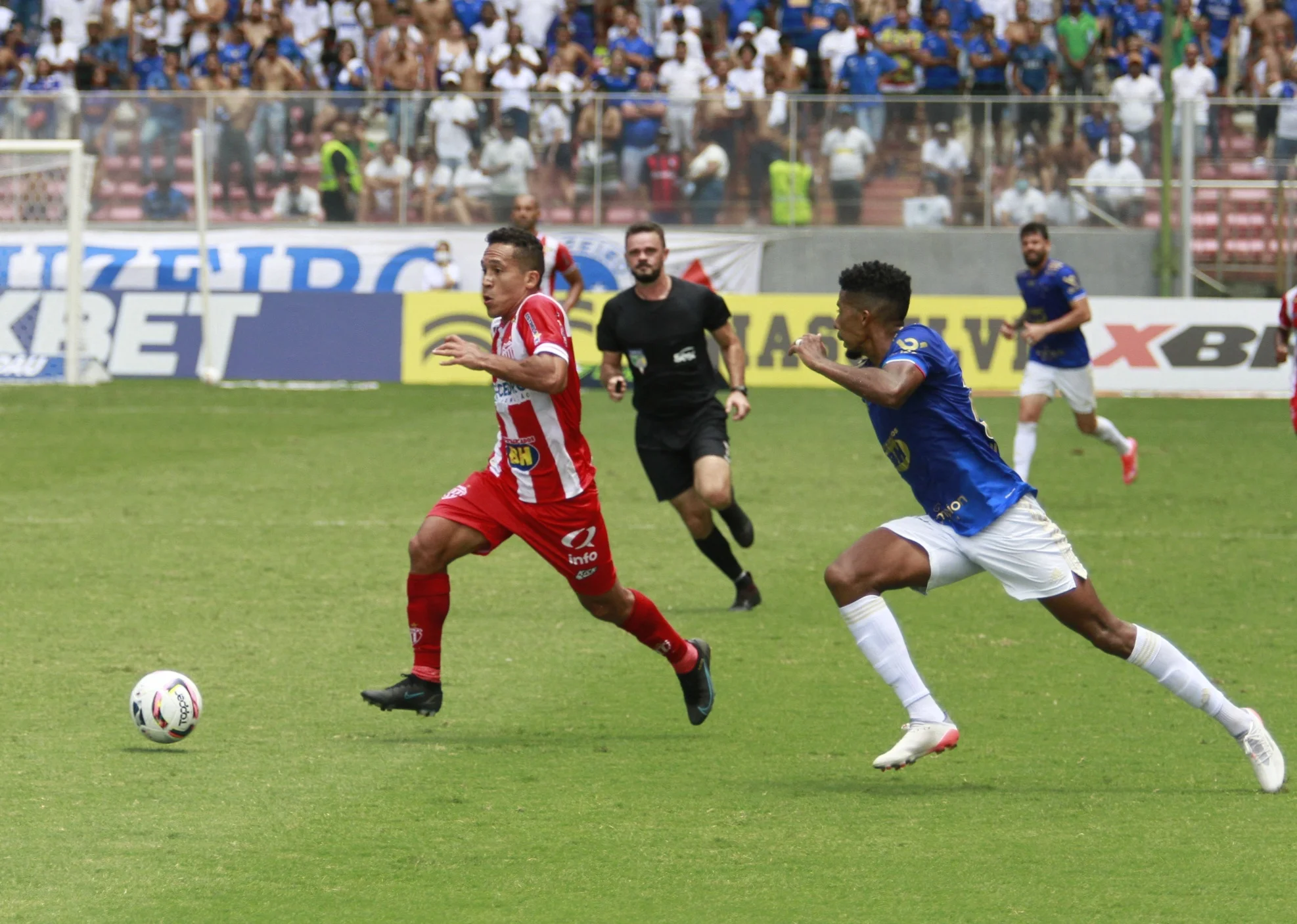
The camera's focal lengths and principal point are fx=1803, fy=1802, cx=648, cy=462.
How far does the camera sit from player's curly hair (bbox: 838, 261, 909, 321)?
20.8 ft

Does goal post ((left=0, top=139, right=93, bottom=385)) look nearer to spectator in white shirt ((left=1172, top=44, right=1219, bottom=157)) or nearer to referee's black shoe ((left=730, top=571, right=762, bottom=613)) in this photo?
referee's black shoe ((left=730, top=571, right=762, bottom=613))

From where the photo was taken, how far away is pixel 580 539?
7.20 meters

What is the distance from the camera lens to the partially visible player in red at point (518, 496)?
279 inches

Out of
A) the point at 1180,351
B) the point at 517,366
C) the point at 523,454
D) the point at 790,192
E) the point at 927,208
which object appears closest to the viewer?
the point at 517,366

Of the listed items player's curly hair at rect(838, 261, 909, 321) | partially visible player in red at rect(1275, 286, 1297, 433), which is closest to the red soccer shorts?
player's curly hair at rect(838, 261, 909, 321)

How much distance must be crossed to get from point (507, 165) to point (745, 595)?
17.8m

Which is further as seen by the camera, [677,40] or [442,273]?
[677,40]

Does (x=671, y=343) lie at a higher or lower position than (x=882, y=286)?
lower

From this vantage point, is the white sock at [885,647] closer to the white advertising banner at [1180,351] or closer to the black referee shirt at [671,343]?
the black referee shirt at [671,343]

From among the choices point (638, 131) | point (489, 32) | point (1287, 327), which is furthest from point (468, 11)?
point (1287, 327)

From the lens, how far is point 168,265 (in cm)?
2608

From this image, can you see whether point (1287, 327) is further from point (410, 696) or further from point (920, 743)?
point (410, 696)

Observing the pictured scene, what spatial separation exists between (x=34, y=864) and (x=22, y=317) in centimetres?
1901

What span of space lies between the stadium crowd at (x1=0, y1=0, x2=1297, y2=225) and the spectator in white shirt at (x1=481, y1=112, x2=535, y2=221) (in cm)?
3
